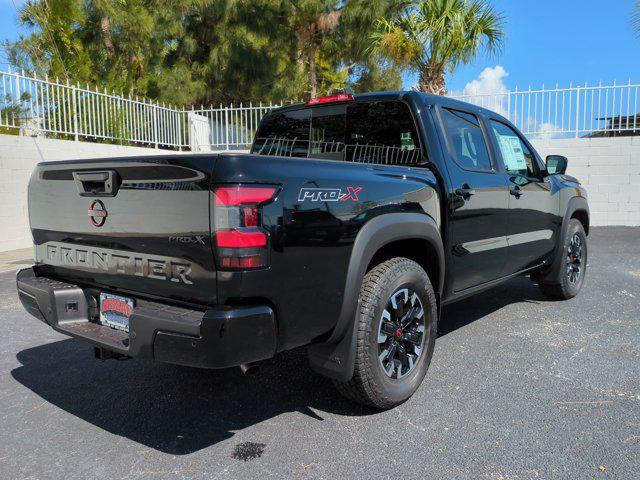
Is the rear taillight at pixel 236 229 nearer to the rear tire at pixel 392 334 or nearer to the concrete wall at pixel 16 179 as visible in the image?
the rear tire at pixel 392 334

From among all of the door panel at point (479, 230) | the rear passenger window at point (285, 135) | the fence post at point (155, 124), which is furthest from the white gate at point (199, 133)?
the door panel at point (479, 230)

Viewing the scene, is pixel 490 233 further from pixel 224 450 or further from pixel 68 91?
pixel 68 91

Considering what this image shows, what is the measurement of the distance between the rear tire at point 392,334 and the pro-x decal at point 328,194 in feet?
1.59

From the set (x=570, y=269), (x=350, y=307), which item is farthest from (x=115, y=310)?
(x=570, y=269)

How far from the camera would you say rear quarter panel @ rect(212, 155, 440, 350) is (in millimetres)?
2180

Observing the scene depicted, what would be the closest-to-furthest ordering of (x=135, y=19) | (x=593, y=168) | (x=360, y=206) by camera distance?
1. (x=360, y=206)
2. (x=593, y=168)
3. (x=135, y=19)

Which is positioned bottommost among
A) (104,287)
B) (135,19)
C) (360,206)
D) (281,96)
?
(104,287)

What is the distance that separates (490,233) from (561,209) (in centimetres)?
168

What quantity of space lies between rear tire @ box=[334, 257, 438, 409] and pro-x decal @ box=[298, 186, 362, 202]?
485 millimetres

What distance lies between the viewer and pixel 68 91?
9.81 metres

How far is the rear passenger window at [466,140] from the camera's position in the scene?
367 cm

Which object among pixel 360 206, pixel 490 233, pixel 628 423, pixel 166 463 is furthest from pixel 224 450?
pixel 490 233

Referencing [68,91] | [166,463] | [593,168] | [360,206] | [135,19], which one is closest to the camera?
[166,463]

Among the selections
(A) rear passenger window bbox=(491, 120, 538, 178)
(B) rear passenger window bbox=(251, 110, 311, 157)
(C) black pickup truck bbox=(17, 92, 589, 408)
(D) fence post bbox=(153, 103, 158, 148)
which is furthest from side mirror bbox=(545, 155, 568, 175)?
(D) fence post bbox=(153, 103, 158, 148)
